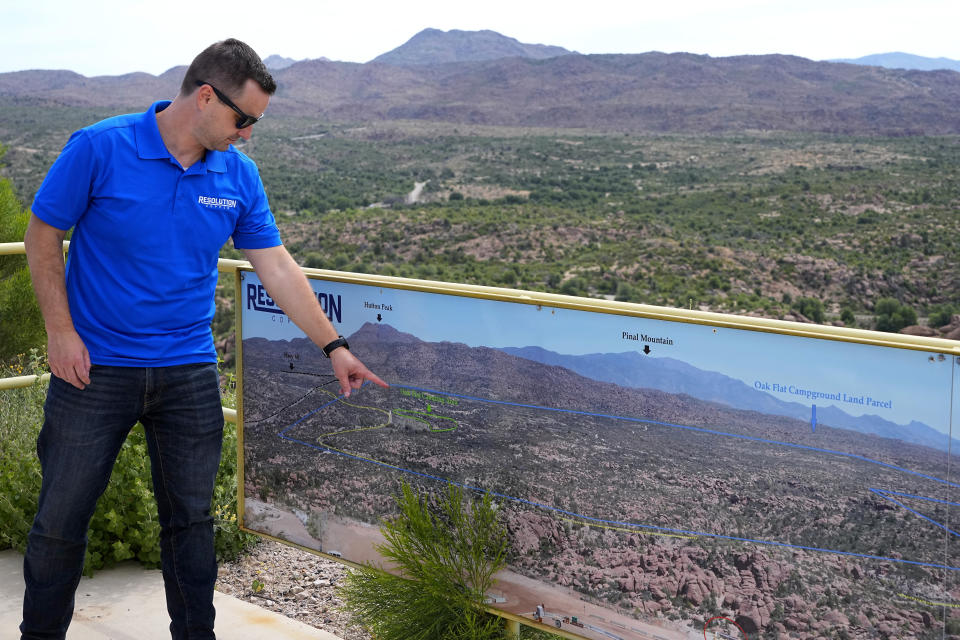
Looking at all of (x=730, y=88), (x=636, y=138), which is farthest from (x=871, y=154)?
(x=730, y=88)

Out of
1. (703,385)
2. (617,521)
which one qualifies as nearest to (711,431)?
(703,385)

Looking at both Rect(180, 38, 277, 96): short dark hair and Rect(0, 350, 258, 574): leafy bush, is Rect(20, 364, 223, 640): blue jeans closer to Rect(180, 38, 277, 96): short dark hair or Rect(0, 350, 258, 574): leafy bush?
Rect(180, 38, 277, 96): short dark hair

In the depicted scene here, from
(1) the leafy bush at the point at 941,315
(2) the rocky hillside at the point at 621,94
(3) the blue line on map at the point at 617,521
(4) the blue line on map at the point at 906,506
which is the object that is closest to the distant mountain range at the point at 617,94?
(2) the rocky hillside at the point at 621,94

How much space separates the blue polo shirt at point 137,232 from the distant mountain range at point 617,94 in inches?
3716

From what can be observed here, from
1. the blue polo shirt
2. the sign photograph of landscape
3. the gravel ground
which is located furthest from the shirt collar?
the gravel ground

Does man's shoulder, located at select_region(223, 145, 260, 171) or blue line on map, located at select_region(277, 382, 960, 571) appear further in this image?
man's shoulder, located at select_region(223, 145, 260, 171)

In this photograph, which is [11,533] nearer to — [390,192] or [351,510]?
[351,510]

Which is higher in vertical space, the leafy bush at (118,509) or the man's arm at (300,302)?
the man's arm at (300,302)

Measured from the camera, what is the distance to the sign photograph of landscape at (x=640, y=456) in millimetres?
1845

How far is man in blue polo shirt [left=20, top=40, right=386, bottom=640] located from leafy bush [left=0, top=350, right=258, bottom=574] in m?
0.95

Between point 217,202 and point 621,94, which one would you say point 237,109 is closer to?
point 217,202

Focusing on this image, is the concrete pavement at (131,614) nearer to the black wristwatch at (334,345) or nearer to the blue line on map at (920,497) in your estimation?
the black wristwatch at (334,345)

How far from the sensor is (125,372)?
2.13 m

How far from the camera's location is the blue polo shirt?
2.02 meters
